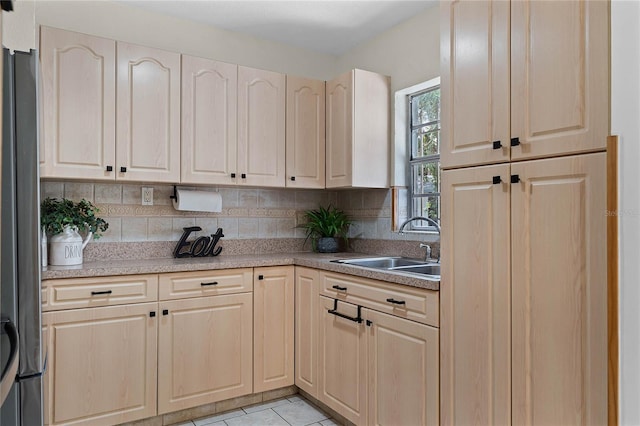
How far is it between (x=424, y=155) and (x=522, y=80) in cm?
147

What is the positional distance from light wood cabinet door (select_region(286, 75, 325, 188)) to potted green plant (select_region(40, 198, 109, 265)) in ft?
4.20

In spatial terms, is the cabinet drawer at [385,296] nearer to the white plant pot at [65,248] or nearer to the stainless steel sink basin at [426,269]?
the stainless steel sink basin at [426,269]

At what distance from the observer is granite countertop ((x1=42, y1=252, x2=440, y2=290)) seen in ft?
6.71

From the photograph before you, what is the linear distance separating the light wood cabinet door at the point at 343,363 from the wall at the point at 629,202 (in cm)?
124

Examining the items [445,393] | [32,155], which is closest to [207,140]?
[32,155]

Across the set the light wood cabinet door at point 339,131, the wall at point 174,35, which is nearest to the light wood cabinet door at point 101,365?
the light wood cabinet door at point 339,131

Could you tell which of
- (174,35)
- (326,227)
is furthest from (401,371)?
(174,35)

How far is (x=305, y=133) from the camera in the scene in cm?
319

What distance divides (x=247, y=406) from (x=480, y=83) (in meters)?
2.30

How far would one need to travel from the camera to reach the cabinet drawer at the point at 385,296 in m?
1.90

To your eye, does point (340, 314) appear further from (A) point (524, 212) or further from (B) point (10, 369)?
(B) point (10, 369)

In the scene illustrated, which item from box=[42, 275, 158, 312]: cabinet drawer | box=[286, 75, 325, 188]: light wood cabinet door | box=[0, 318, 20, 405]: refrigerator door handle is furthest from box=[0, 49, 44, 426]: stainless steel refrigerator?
box=[286, 75, 325, 188]: light wood cabinet door

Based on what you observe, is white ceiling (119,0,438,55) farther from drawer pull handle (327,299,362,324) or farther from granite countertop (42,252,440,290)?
drawer pull handle (327,299,362,324)

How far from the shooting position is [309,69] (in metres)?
3.55
